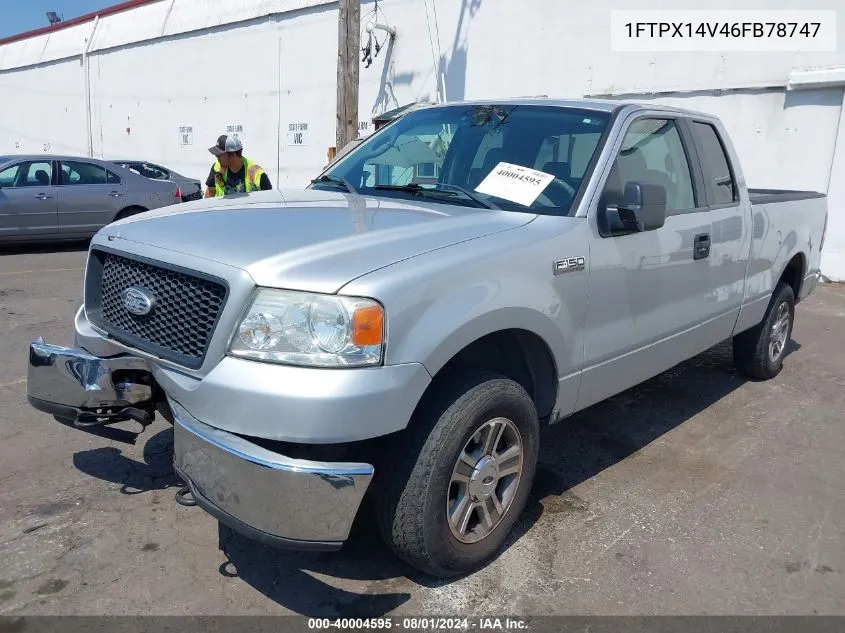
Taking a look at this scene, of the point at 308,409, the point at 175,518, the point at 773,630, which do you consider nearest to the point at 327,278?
the point at 308,409

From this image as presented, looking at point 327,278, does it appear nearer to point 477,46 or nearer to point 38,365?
point 38,365

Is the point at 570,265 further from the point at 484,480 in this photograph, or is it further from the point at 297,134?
the point at 297,134

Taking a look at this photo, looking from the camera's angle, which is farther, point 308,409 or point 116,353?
point 116,353

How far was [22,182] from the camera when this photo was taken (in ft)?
34.8

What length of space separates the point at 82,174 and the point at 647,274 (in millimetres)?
10198

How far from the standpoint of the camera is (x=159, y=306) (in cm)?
275

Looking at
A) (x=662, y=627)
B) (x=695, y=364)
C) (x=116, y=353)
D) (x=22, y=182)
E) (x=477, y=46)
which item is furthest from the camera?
(x=477, y=46)

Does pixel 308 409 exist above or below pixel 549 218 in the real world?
below

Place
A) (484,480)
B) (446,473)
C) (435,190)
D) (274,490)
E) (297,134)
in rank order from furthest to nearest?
(297,134) → (435,190) → (484,480) → (446,473) → (274,490)

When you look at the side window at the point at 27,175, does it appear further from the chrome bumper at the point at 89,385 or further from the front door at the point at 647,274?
the front door at the point at 647,274

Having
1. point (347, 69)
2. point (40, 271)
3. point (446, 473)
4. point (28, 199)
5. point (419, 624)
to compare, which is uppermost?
point (347, 69)

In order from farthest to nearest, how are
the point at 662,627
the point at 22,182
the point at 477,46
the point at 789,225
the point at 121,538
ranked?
the point at 477,46
the point at 22,182
the point at 789,225
the point at 121,538
the point at 662,627

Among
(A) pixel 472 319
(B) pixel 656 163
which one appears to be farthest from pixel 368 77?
(A) pixel 472 319

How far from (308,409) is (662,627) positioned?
1598 mm
